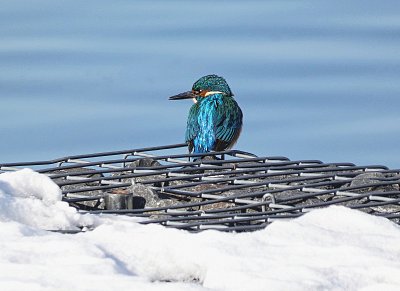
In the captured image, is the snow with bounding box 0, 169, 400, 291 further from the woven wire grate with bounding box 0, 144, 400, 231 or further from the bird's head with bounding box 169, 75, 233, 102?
the bird's head with bounding box 169, 75, 233, 102

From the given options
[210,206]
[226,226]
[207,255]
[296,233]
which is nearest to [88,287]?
[207,255]

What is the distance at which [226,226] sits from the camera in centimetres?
491

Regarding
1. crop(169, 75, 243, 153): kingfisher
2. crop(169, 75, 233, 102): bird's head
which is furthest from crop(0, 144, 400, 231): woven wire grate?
crop(169, 75, 233, 102): bird's head

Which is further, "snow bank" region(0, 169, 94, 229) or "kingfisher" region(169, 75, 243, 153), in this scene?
"kingfisher" region(169, 75, 243, 153)

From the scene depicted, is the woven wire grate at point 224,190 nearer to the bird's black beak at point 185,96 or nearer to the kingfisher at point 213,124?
the kingfisher at point 213,124

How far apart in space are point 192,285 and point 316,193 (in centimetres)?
190

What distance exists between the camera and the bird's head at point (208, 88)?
11891 mm

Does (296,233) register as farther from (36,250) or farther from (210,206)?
(210,206)

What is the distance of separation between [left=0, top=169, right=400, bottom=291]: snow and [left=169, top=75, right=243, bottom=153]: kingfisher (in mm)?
6199

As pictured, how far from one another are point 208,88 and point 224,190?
21.4 feet

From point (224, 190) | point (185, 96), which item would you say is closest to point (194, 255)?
point (224, 190)

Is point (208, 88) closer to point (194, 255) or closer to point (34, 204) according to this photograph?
point (34, 204)

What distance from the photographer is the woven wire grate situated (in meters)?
5.05

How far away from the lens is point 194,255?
3.99 metres
